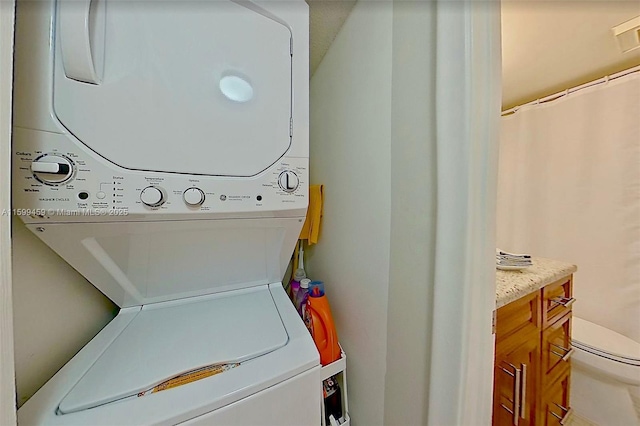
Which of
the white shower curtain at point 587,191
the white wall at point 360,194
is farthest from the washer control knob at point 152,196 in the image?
the white shower curtain at point 587,191

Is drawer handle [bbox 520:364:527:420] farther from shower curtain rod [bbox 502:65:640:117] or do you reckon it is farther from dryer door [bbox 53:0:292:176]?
shower curtain rod [bbox 502:65:640:117]

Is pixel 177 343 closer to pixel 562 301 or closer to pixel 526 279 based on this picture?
pixel 526 279

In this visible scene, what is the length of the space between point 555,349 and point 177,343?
71.7 inches

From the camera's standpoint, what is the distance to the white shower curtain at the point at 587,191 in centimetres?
171

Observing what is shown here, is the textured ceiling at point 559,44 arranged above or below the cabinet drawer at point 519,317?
above

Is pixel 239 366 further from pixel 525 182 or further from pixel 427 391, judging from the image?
pixel 525 182

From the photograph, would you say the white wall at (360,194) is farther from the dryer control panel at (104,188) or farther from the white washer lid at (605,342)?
the white washer lid at (605,342)

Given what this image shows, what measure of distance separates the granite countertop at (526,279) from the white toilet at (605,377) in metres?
0.80

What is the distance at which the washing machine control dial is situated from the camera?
51cm

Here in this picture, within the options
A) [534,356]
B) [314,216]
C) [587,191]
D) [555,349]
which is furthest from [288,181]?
[587,191]

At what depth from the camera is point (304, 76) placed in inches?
33.1

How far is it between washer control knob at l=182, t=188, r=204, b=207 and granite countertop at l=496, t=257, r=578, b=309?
1.10 metres

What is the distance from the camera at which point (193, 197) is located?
0.66 meters

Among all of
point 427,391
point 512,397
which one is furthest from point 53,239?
point 512,397
